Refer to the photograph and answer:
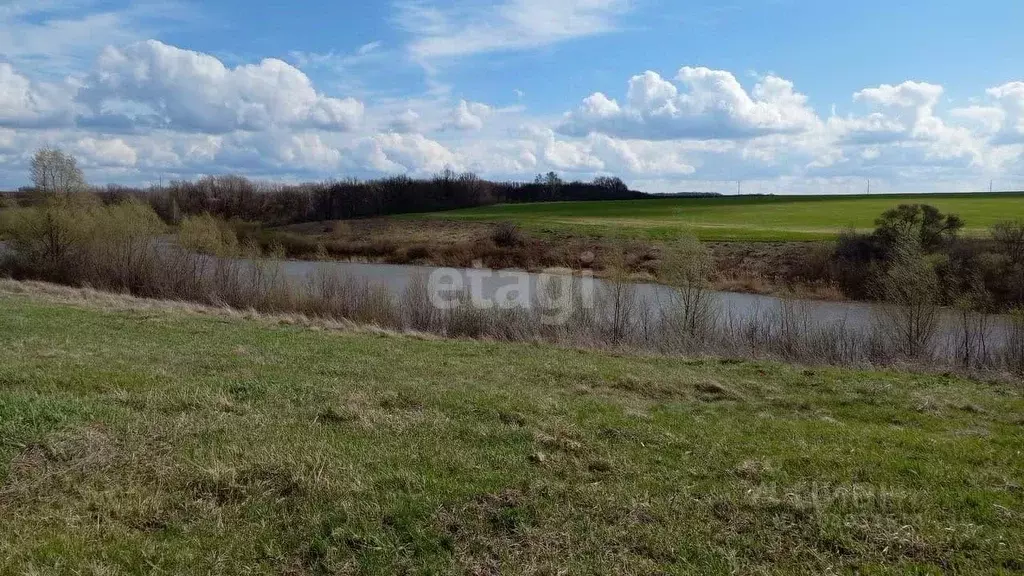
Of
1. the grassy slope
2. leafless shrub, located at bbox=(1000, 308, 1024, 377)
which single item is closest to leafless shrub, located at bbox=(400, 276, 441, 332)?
the grassy slope

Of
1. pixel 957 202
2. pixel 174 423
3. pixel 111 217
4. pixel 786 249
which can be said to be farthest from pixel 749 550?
pixel 957 202

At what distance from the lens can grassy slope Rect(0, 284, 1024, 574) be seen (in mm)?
4621

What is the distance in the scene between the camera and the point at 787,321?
23.9 metres

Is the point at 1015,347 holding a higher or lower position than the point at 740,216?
lower

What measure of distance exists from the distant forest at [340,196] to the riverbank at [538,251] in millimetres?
19391

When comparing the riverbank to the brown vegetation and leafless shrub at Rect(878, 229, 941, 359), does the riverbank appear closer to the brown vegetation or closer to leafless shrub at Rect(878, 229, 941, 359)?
the brown vegetation

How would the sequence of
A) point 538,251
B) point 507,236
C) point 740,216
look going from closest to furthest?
point 538,251
point 507,236
point 740,216

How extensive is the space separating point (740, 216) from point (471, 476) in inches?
2571

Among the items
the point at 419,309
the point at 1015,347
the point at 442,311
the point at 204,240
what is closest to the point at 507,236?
the point at 204,240

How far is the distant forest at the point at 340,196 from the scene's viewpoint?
307 feet

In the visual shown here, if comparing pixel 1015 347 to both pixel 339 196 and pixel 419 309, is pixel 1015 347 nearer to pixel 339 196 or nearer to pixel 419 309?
pixel 419 309

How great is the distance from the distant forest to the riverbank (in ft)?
63.6

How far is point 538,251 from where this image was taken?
54.8 metres
